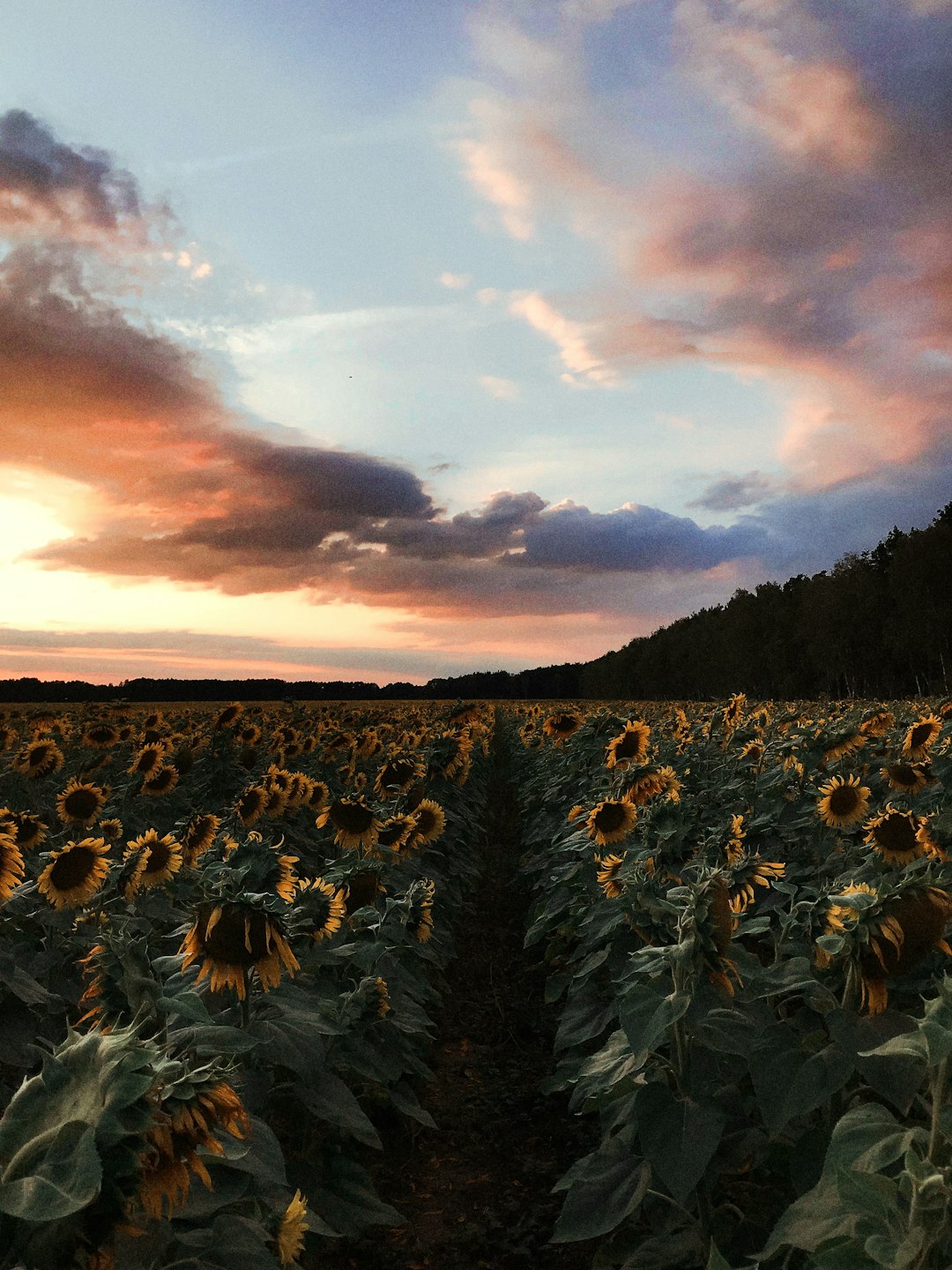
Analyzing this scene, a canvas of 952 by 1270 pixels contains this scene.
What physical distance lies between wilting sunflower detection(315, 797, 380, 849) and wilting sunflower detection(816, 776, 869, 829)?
3.34m

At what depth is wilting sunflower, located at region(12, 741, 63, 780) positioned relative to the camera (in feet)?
34.6

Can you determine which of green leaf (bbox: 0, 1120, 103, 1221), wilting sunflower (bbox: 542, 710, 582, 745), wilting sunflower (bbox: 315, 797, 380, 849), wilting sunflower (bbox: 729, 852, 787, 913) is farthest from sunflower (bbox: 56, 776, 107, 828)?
green leaf (bbox: 0, 1120, 103, 1221)

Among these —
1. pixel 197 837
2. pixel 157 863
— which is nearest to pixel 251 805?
pixel 197 837

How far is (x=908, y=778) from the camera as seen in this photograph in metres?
7.26

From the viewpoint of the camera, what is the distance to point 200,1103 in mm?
1662

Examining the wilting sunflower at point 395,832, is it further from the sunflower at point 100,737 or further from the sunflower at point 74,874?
the sunflower at point 100,737

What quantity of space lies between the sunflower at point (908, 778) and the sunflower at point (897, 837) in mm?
2031

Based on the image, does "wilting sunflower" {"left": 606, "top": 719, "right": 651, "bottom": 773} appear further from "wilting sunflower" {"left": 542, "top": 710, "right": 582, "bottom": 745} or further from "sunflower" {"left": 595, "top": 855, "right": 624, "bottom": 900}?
"wilting sunflower" {"left": 542, "top": 710, "right": 582, "bottom": 745}

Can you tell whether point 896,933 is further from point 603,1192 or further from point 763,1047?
point 603,1192

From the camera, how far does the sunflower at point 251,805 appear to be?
8000mm

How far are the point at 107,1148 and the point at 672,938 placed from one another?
3.49 m

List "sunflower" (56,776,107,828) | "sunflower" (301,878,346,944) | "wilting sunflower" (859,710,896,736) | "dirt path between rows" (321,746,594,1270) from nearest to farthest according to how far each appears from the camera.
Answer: "sunflower" (301,878,346,944) → "dirt path between rows" (321,746,594,1270) → "sunflower" (56,776,107,828) → "wilting sunflower" (859,710,896,736)

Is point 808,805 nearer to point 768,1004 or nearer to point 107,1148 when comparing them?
point 768,1004

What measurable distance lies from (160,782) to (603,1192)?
7984 millimetres
